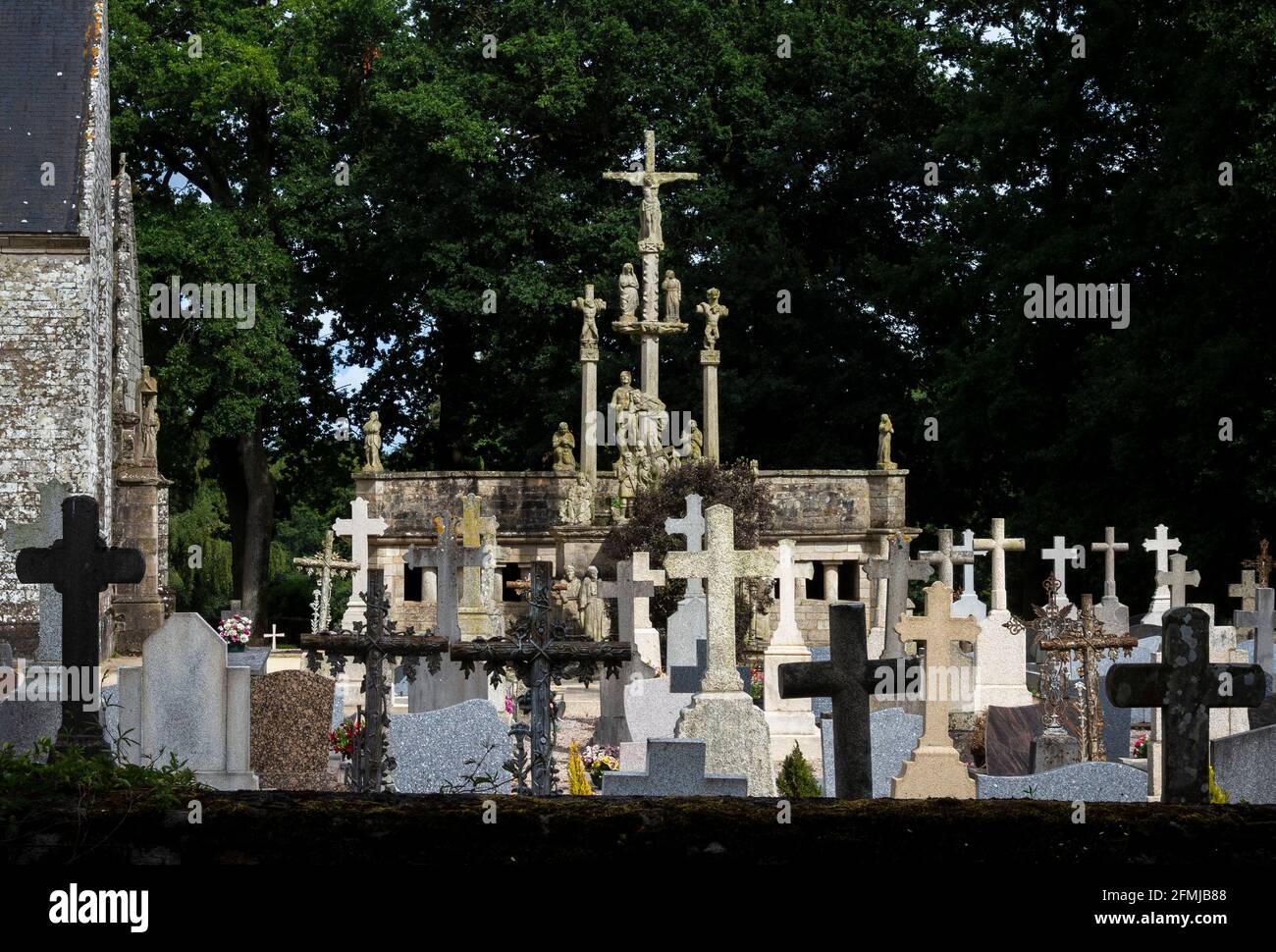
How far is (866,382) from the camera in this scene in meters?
35.8

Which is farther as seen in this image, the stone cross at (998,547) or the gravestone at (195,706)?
the stone cross at (998,547)

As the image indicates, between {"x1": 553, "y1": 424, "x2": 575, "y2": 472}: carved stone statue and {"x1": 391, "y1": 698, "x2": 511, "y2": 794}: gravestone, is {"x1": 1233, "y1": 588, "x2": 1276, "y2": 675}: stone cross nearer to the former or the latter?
{"x1": 391, "y1": 698, "x2": 511, "y2": 794}: gravestone

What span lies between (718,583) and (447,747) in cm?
219

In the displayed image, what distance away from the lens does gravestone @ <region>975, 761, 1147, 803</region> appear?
928cm

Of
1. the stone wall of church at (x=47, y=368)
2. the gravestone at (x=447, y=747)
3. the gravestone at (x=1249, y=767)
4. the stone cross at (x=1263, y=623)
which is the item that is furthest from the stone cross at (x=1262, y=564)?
the stone wall of church at (x=47, y=368)

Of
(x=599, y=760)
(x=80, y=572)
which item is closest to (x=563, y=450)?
(x=599, y=760)

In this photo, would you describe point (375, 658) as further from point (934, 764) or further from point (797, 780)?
point (934, 764)

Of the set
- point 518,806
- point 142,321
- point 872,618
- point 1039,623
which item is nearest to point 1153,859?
point 518,806

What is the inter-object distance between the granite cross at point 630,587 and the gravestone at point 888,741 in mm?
5071

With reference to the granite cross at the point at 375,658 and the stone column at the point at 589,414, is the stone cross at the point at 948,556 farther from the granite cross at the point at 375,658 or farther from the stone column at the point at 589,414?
the granite cross at the point at 375,658

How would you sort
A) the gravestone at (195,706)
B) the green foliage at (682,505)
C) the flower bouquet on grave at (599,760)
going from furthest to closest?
the green foliage at (682,505), the flower bouquet on grave at (599,760), the gravestone at (195,706)

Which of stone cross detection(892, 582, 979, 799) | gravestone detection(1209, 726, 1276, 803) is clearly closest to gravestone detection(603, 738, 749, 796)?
stone cross detection(892, 582, 979, 799)

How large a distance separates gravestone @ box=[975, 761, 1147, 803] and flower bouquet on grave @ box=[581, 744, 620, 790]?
3114 millimetres

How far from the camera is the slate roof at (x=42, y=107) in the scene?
79.2 feet
